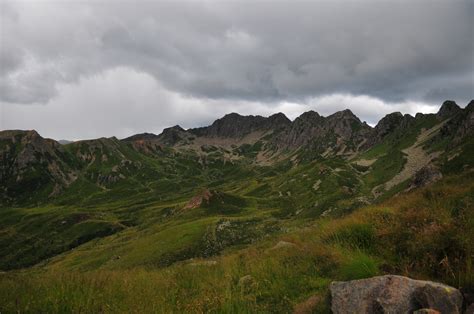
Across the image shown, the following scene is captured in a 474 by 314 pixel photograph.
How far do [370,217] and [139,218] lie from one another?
590 feet

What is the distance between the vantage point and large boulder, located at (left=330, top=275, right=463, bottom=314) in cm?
632

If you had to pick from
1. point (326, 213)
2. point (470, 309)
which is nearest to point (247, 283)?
point (470, 309)

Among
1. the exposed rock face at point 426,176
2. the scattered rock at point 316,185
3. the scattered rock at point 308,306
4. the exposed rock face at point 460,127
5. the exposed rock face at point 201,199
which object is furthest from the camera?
the scattered rock at point 316,185

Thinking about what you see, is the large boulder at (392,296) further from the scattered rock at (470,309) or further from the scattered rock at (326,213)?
the scattered rock at (326,213)

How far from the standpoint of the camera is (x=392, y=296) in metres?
6.72

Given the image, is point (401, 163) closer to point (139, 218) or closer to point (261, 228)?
point (261, 228)

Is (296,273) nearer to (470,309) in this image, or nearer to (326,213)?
(470,309)

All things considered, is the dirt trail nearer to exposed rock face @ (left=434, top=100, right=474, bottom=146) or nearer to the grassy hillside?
exposed rock face @ (left=434, top=100, right=474, bottom=146)

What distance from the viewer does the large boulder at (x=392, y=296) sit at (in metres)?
6.32

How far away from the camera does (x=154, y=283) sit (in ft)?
35.7

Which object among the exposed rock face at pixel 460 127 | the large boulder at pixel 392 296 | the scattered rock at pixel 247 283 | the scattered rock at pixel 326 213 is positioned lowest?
the scattered rock at pixel 326 213

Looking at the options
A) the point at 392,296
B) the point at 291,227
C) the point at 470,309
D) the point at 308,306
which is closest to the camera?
the point at 470,309

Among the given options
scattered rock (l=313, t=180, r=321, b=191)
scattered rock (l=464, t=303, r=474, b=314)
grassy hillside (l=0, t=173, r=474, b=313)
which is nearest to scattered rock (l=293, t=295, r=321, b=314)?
grassy hillside (l=0, t=173, r=474, b=313)

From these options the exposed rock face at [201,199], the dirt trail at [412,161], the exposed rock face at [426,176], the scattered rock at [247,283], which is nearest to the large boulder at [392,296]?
the scattered rock at [247,283]
